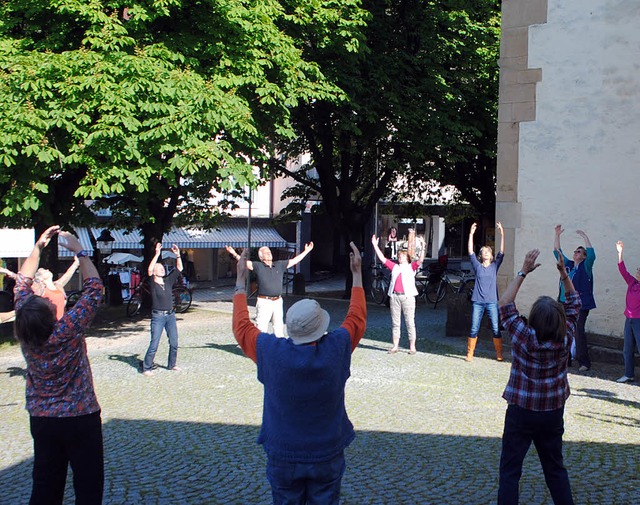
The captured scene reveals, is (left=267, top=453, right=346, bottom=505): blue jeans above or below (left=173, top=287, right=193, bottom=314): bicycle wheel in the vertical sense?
above

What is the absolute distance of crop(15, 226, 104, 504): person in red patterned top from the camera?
4.35 m

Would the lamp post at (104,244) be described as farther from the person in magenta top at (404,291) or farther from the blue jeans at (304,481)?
the blue jeans at (304,481)

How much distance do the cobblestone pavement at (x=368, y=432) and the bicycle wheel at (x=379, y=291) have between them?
31.5 ft

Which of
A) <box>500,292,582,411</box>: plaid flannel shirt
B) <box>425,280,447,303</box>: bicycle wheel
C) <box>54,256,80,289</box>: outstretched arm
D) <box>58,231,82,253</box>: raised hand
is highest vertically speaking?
<box>58,231,82,253</box>: raised hand

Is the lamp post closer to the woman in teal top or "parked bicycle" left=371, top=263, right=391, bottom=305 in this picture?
"parked bicycle" left=371, top=263, right=391, bottom=305

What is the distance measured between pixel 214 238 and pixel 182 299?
15500 mm

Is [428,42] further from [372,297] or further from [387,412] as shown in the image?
[387,412]

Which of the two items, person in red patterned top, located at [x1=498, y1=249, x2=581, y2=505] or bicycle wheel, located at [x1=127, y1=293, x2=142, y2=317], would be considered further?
bicycle wheel, located at [x1=127, y1=293, x2=142, y2=317]

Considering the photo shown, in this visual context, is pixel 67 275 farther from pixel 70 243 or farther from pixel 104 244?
pixel 104 244

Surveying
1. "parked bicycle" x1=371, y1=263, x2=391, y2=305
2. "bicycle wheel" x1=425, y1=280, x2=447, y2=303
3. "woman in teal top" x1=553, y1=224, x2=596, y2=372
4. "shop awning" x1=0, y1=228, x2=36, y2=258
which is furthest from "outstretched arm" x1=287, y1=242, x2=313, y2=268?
"shop awning" x1=0, y1=228, x2=36, y2=258

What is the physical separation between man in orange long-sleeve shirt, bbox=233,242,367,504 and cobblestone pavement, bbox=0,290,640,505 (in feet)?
7.04

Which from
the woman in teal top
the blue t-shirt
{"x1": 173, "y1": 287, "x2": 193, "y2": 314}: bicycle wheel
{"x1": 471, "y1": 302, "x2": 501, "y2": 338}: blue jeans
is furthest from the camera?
{"x1": 173, "y1": 287, "x2": 193, "y2": 314}: bicycle wheel

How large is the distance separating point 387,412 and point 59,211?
361 inches

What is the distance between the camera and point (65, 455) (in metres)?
4.44
